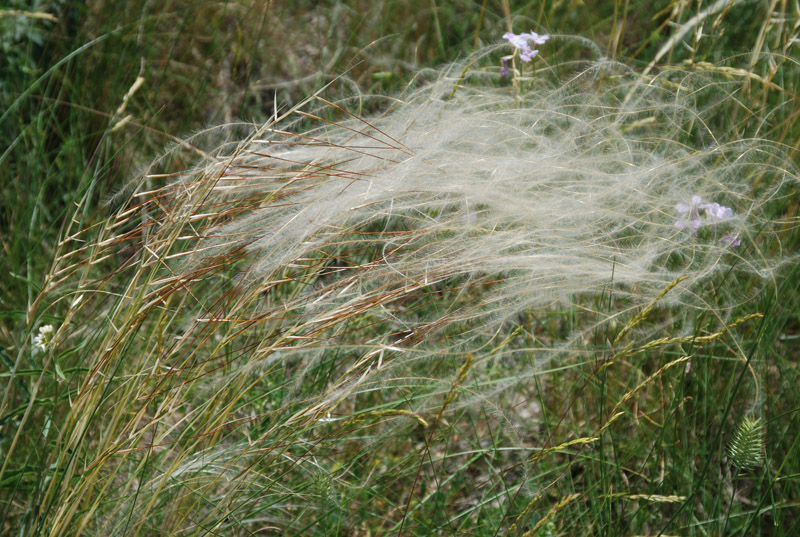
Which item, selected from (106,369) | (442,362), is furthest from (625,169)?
(106,369)

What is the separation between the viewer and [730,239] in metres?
1.69

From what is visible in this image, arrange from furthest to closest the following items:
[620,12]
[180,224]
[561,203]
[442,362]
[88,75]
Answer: [620,12]
[88,75]
[442,362]
[561,203]
[180,224]

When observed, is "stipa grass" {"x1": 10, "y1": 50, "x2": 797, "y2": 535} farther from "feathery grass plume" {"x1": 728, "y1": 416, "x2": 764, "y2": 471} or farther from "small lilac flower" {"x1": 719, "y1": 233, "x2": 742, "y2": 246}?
"feathery grass plume" {"x1": 728, "y1": 416, "x2": 764, "y2": 471}

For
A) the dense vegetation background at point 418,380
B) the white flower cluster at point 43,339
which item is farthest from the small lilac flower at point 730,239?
the white flower cluster at point 43,339

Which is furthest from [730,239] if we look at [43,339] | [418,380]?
[43,339]

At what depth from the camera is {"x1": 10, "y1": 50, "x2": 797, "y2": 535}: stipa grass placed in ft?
4.29

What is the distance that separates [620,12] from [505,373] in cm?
181

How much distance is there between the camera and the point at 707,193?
1695mm

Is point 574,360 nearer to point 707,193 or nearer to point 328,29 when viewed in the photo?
point 707,193

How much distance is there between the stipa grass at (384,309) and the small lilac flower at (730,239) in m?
0.02

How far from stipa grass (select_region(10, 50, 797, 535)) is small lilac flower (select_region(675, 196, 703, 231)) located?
0.8 inches

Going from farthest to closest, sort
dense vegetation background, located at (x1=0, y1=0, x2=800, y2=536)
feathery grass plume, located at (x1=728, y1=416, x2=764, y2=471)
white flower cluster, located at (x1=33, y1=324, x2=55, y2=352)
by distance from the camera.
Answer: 1. white flower cluster, located at (x1=33, y1=324, x2=55, y2=352)
2. dense vegetation background, located at (x1=0, y1=0, x2=800, y2=536)
3. feathery grass plume, located at (x1=728, y1=416, x2=764, y2=471)

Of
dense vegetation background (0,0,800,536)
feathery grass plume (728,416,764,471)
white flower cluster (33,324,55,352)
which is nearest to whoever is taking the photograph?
feathery grass plume (728,416,764,471)

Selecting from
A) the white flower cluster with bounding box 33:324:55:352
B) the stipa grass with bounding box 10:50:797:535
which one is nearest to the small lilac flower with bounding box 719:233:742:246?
the stipa grass with bounding box 10:50:797:535
